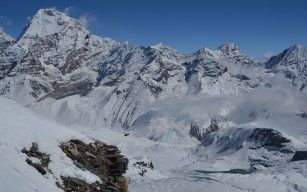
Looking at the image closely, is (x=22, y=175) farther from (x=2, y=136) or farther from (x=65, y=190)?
(x=2, y=136)

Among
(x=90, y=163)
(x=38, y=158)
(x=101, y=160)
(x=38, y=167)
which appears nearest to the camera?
(x=38, y=167)

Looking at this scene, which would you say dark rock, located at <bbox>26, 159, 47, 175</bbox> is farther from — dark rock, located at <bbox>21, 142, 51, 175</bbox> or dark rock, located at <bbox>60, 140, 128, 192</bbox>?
dark rock, located at <bbox>60, 140, 128, 192</bbox>

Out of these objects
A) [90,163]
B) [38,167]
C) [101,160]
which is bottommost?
[38,167]

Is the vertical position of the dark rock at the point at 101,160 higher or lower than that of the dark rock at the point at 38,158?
higher

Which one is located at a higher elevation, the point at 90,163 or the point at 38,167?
the point at 90,163

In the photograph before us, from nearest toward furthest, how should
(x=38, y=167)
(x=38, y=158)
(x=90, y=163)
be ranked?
(x=38, y=167) < (x=38, y=158) < (x=90, y=163)

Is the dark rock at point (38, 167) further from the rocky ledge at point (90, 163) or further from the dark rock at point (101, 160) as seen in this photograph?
the dark rock at point (101, 160)

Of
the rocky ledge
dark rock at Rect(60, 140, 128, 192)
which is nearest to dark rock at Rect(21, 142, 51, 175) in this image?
the rocky ledge

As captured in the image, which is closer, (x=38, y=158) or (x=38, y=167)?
(x=38, y=167)

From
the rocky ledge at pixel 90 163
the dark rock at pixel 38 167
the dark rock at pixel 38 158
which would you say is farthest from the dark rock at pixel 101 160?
the dark rock at pixel 38 167

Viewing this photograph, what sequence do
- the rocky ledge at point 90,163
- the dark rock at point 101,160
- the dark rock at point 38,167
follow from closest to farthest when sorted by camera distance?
the dark rock at point 38,167
the rocky ledge at point 90,163
the dark rock at point 101,160

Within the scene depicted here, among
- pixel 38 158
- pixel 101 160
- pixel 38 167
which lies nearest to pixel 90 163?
pixel 101 160

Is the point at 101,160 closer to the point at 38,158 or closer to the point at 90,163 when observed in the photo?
the point at 90,163
